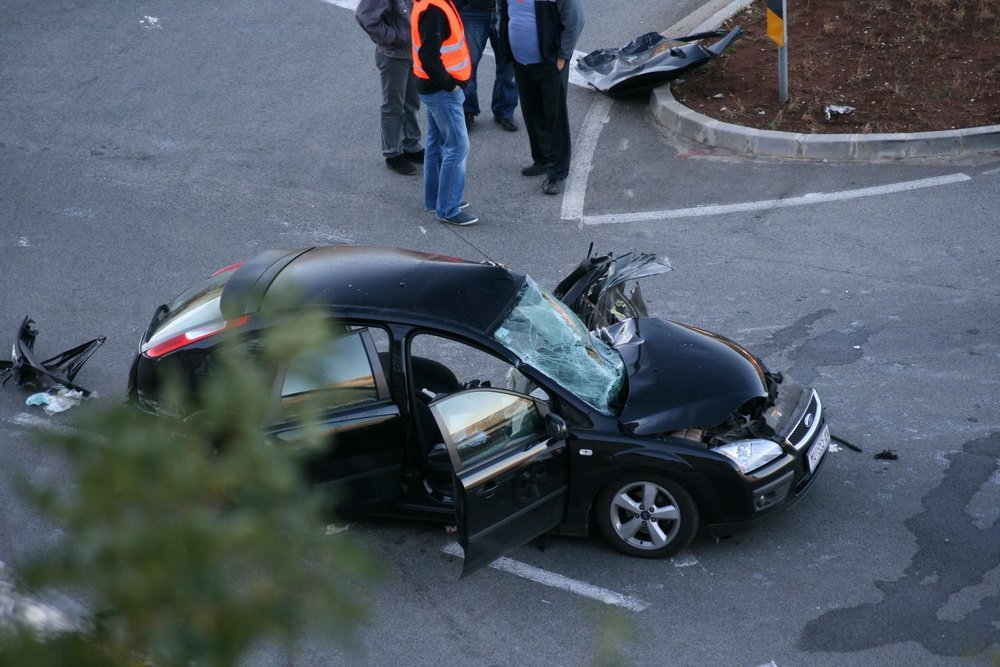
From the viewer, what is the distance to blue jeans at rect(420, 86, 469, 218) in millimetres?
9141

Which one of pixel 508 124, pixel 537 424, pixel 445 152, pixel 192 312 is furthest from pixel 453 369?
pixel 508 124

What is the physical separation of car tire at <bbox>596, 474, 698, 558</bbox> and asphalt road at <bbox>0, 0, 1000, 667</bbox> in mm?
146

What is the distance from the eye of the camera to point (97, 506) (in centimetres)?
130

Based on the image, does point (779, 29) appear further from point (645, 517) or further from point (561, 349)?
point (645, 517)

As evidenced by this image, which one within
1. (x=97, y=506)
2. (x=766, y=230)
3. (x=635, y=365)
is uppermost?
(x=97, y=506)

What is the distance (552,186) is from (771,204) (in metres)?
2.03

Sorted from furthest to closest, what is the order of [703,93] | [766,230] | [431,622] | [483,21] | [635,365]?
[703,93] → [483,21] → [766,230] → [635,365] → [431,622]

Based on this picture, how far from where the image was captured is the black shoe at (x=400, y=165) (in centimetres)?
1052

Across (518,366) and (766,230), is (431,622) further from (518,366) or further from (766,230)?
(766,230)

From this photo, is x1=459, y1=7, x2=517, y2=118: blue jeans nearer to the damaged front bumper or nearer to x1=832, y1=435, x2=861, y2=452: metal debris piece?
x1=832, y1=435, x2=861, y2=452: metal debris piece

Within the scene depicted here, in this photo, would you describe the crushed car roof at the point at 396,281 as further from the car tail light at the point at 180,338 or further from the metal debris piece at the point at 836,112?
the metal debris piece at the point at 836,112

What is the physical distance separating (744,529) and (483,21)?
6.87 metres

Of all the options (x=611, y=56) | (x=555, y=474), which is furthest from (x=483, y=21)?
(x=555, y=474)

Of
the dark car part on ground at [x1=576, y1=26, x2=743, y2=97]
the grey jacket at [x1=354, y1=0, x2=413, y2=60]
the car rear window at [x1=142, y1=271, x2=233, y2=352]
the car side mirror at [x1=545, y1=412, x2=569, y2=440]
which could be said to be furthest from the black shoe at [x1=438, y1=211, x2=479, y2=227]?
the car side mirror at [x1=545, y1=412, x2=569, y2=440]
